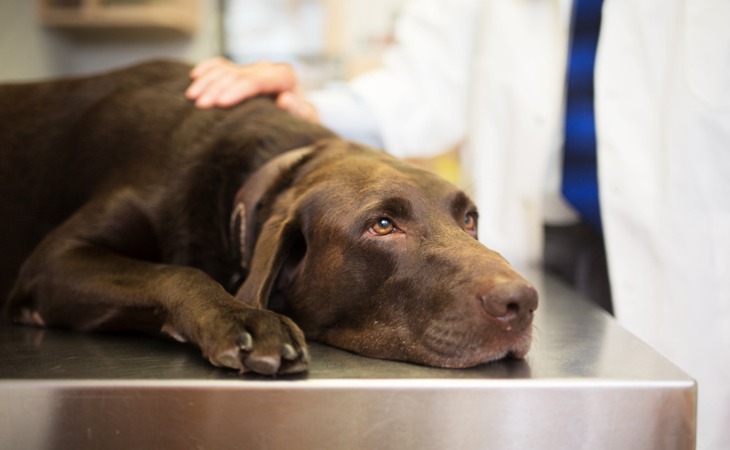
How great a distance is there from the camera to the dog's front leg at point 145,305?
81 centimetres

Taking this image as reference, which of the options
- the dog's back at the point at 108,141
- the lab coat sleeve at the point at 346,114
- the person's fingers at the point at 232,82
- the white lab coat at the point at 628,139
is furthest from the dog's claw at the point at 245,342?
the lab coat sleeve at the point at 346,114

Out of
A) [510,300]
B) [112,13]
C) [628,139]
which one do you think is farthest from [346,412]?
[112,13]

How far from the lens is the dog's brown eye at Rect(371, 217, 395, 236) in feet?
3.55

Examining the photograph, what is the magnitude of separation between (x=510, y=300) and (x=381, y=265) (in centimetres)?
24

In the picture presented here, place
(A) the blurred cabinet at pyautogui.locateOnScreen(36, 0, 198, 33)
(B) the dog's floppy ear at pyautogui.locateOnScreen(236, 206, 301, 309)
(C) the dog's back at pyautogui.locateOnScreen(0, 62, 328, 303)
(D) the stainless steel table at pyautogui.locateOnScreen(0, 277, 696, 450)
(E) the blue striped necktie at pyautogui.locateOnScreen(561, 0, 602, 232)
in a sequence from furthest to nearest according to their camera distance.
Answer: (A) the blurred cabinet at pyautogui.locateOnScreen(36, 0, 198, 33), (E) the blue striped necktie at pyautogui.locateOnScreen(561, 0, 602, 232), (C) the dog's back at pyautogui.locateOnScreen(0, 62, 328, 303), (B) the dog's floppy ear at pyautogui.locateOnScreen(236, 206, 301, 309), (D) the stainless steel table at pyautogui.locateOnScreen(0, 277, 696, 450)

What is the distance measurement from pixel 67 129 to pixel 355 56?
9.66 ft

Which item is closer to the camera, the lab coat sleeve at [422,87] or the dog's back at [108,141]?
the dog's back at [108,141]

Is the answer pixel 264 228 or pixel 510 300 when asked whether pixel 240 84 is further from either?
pixel 510 300

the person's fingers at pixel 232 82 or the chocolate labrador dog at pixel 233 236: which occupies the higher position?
the person's fingers at pixel 232 82

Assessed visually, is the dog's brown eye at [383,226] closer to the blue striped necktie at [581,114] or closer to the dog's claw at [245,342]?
the dog's claw at [245,342]

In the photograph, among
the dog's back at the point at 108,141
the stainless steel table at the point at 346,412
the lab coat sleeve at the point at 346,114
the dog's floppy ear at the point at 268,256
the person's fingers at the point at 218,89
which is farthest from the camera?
the lab coat sleeve at the point at 346,114

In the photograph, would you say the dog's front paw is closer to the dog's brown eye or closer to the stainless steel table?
the stainless steel table

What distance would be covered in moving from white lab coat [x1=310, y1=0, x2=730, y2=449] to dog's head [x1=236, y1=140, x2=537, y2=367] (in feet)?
1.83

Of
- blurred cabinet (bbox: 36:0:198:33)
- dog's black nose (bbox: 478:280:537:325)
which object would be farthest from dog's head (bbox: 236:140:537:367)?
blurred cabinet (bbox: 36:0:198:33)
